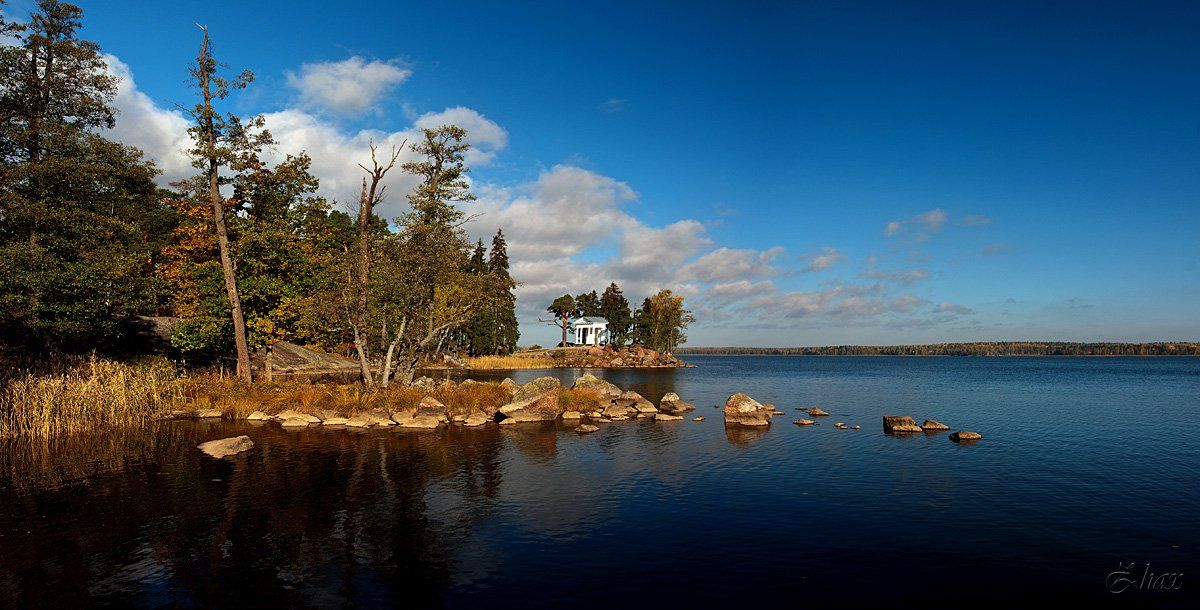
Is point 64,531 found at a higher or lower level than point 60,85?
lower

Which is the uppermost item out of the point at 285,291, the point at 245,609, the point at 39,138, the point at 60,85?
the point at 60,85

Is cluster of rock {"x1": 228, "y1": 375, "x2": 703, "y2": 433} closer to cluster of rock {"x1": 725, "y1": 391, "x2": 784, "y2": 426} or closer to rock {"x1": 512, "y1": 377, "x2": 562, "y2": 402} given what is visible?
rock {"x1": 512, "y1": 377, "x2": 562, "y2": 402}

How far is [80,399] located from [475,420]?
1830 centimetres

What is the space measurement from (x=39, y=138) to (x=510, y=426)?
92.2 feet

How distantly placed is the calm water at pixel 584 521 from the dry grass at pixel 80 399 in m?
2.22

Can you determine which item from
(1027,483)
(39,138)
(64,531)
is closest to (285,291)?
(39,138)

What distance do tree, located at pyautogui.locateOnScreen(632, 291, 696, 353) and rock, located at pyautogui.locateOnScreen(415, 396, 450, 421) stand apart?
9815 centimetres

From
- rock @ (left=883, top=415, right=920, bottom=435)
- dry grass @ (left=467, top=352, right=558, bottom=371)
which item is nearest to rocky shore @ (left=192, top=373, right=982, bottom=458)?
rock @ (left=883, top=415, right=920, bottom=435)

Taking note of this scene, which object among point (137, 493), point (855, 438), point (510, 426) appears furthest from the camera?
point (510, 426)

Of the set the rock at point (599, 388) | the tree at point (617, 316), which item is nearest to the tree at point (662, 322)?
the tree at point (617, 316)

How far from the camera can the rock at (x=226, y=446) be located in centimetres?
2311

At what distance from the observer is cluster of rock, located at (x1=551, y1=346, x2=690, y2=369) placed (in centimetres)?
11266

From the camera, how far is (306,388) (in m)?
35.0

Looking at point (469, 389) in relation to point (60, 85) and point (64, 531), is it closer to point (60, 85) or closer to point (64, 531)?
point (64, 531)
